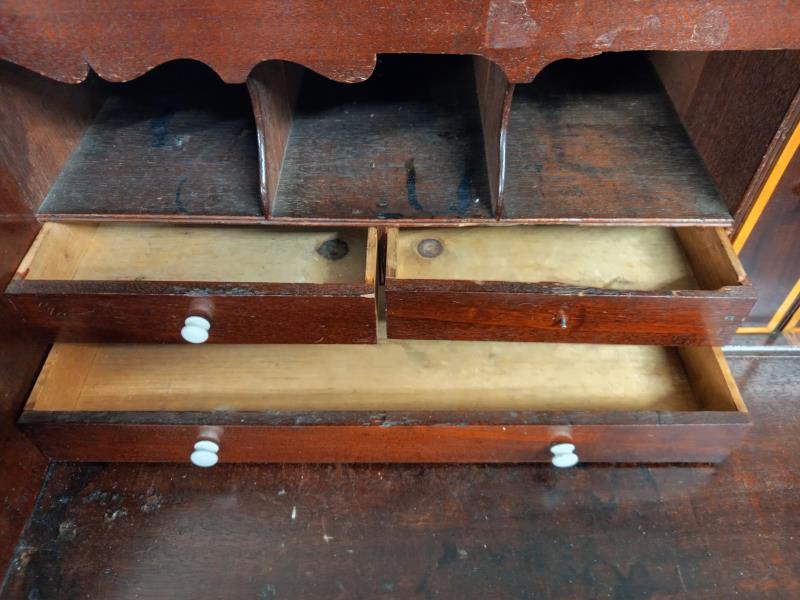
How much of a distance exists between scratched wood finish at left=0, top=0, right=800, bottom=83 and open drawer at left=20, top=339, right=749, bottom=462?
1.49ft

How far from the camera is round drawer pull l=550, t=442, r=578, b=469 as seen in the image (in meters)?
0.93

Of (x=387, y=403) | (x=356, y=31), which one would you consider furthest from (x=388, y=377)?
(x=356, y=31)

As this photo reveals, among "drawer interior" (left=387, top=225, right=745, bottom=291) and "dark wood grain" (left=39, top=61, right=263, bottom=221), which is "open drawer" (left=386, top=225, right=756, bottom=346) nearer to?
"drawer interior" (left=387, top=225, right=745, bottom=291)

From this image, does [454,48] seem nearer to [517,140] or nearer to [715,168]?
[517,140]

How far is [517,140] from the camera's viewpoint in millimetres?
1004

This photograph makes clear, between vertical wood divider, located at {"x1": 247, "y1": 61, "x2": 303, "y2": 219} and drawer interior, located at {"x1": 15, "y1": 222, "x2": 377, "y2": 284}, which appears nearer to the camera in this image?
vertical wood divider, located at {"x1": 247, "y1": 61, "x2": 303, "y2": 219}

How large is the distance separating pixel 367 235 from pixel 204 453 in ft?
1.30

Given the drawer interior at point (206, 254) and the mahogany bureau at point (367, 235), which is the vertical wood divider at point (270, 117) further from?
the drawer interior at point (206, 254)

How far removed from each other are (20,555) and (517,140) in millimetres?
953

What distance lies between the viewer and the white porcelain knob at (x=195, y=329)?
2.85ft

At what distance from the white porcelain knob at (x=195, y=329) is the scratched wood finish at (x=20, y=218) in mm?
245

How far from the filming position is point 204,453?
929mm

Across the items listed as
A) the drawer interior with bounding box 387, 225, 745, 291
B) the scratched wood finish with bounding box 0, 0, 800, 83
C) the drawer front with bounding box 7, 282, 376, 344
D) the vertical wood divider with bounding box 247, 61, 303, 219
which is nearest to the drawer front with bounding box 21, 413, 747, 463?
the drawer front with bounding box 7, 282, 376, 344

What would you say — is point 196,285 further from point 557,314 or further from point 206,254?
point 557,314
